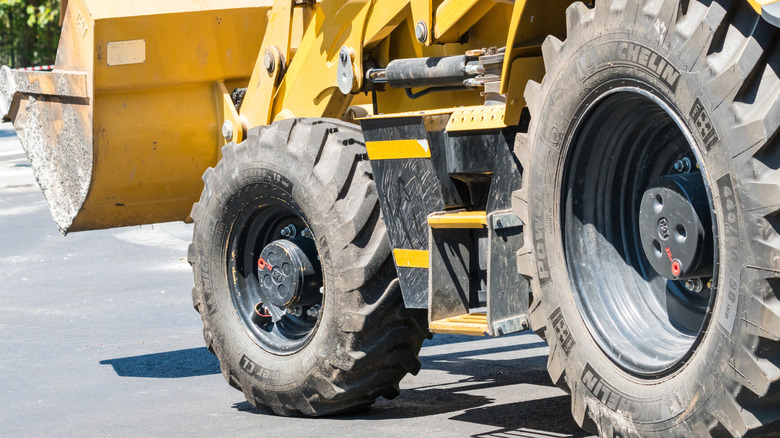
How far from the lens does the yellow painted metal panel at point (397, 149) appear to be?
5082 millimetres

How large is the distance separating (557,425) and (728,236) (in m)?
2.31

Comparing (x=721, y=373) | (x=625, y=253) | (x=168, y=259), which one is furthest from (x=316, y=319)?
(x=168, y=259)

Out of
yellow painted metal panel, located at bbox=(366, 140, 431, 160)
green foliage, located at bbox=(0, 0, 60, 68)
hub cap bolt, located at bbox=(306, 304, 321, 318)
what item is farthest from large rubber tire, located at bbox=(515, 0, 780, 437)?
green foliage, located at bbox=(0, 0, 60, 68)

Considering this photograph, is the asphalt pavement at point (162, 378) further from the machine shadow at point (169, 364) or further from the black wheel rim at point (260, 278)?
the black wheel rim at point (260, 278)

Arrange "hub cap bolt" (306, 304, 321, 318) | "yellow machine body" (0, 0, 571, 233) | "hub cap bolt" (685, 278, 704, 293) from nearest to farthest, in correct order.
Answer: "hub cap bolt" (685, 278, 704, 293) < "hub cap bolt" (306, 304, 321, 318) < "yellow machine body" (0, 0, 571, 233)

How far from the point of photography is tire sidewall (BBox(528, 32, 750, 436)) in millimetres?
3385

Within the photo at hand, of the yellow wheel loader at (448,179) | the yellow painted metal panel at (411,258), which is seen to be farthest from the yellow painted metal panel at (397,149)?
the yellow painted metal panel at (411,258)

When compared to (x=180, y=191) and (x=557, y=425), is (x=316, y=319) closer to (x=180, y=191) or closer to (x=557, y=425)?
(x=557, y=425)

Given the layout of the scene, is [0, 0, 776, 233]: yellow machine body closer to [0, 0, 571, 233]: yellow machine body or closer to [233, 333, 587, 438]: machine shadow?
[0, 0, 571, 233]: yellow machine body

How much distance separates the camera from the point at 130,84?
709 centimetres

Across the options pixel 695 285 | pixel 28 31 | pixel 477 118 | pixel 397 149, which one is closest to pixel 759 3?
pixel 695 285

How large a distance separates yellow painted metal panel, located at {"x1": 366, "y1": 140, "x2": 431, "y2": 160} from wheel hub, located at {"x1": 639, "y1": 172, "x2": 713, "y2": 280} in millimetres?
1285

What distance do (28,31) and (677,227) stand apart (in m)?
34.3

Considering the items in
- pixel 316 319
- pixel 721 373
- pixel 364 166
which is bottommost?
pixel 316 319
